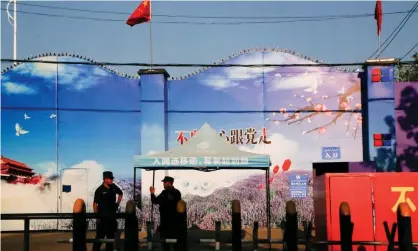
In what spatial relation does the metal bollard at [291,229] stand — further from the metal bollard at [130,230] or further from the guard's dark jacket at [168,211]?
the guard's dark jacket at [168,211]

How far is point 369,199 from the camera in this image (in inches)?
403

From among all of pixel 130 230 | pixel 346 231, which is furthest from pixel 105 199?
pixel 346 231

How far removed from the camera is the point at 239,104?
61.0 feet

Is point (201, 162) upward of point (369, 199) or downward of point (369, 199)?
upward

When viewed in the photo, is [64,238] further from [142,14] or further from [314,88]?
[314,88]

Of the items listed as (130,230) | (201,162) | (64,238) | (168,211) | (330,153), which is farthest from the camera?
(330,153)

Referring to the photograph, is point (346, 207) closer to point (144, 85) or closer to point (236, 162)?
point (236, 162)

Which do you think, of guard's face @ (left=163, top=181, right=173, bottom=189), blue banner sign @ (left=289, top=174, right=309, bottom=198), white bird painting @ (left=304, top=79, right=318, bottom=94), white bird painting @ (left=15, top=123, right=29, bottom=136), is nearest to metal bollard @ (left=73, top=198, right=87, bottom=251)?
guard's face @ (left=163, top=181, right=173, bottom=189)

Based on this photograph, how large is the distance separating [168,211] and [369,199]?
375 cm

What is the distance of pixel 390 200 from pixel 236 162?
3.75 metres

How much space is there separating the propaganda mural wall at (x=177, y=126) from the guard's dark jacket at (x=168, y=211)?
22.9ft

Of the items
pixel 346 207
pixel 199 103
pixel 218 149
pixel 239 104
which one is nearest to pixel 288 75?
pixel 239 104

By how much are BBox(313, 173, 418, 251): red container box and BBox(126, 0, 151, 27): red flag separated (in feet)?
34.1

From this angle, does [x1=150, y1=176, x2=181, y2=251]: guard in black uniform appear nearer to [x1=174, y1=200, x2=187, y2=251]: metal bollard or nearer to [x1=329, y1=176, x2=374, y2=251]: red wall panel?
[x1=329, y1=176, x2=374, y2=251]: red wall panel
